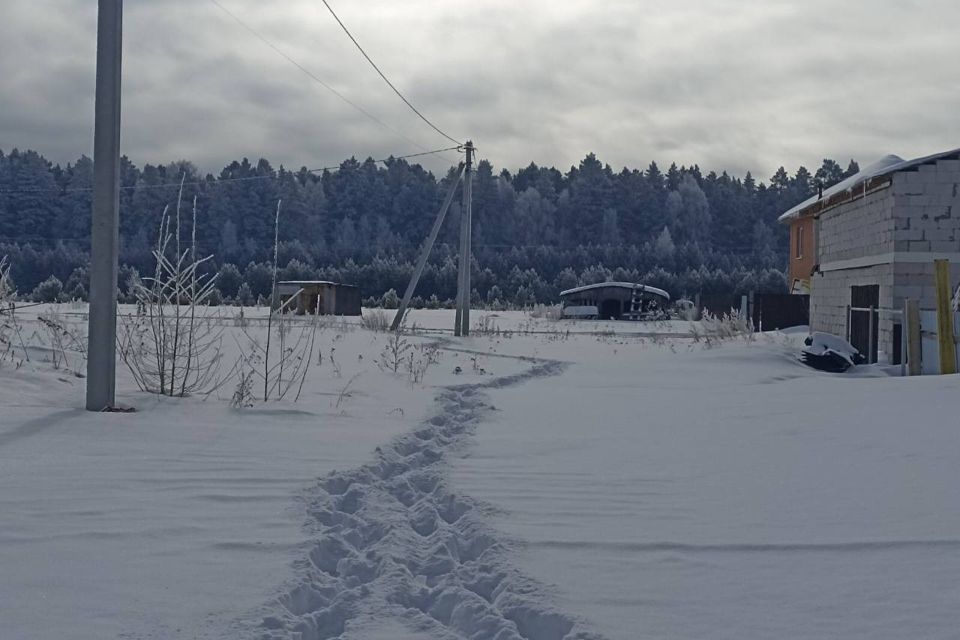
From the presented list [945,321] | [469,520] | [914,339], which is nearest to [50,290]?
[914,339]

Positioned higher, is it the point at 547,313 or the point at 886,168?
the point at 886,168

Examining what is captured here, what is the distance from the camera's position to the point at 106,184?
24.2 ft

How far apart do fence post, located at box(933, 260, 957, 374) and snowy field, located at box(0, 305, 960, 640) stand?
3.88m

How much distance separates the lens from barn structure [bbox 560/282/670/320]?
154ft

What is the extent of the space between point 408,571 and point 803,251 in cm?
3120

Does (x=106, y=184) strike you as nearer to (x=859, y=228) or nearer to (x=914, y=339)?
(x=914, y=339)

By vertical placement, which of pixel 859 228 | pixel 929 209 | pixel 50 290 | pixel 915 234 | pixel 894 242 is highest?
pixel 929 209

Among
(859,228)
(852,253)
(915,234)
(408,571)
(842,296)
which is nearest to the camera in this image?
(408,571)

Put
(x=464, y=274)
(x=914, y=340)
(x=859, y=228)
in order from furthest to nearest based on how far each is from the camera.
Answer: (x=464, y=274)
(x=859, y=228)
(x=914, y=340)

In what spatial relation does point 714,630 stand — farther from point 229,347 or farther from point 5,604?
point 229,347

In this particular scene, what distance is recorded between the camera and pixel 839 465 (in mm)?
5984

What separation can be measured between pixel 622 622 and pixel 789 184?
377 feet

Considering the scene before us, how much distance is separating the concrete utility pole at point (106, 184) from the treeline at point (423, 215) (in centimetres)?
7316

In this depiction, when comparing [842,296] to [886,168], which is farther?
[842,296]
